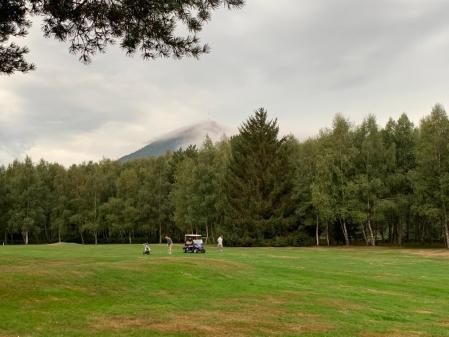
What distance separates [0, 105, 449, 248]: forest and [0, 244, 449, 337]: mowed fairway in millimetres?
43132

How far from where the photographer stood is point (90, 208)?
371 ft

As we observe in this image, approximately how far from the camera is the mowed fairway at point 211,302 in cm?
1407

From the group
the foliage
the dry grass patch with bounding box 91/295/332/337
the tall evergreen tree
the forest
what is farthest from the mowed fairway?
the tall evergreen tree

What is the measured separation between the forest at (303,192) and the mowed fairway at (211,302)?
4313 centimetres

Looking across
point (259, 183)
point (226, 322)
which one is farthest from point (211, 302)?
point (259, 183)

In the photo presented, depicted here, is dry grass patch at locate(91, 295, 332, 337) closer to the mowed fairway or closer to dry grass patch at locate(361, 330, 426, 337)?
the mowed fairway

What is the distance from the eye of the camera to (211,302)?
19000 millimetres

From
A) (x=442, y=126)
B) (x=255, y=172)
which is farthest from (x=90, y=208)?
(x=442, y=126)

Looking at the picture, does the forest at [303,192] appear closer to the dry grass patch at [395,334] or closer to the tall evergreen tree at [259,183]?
the tall evergreen tree at [259,183]

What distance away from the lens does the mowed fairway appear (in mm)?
14070

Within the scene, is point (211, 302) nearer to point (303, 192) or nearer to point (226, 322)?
point (226, 322)

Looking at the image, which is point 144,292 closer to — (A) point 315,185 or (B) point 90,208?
(A) point 315,185

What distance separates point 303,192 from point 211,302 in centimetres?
6417

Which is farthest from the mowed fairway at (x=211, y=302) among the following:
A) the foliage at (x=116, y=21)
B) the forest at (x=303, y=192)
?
the forest at (x=303, y=192)
